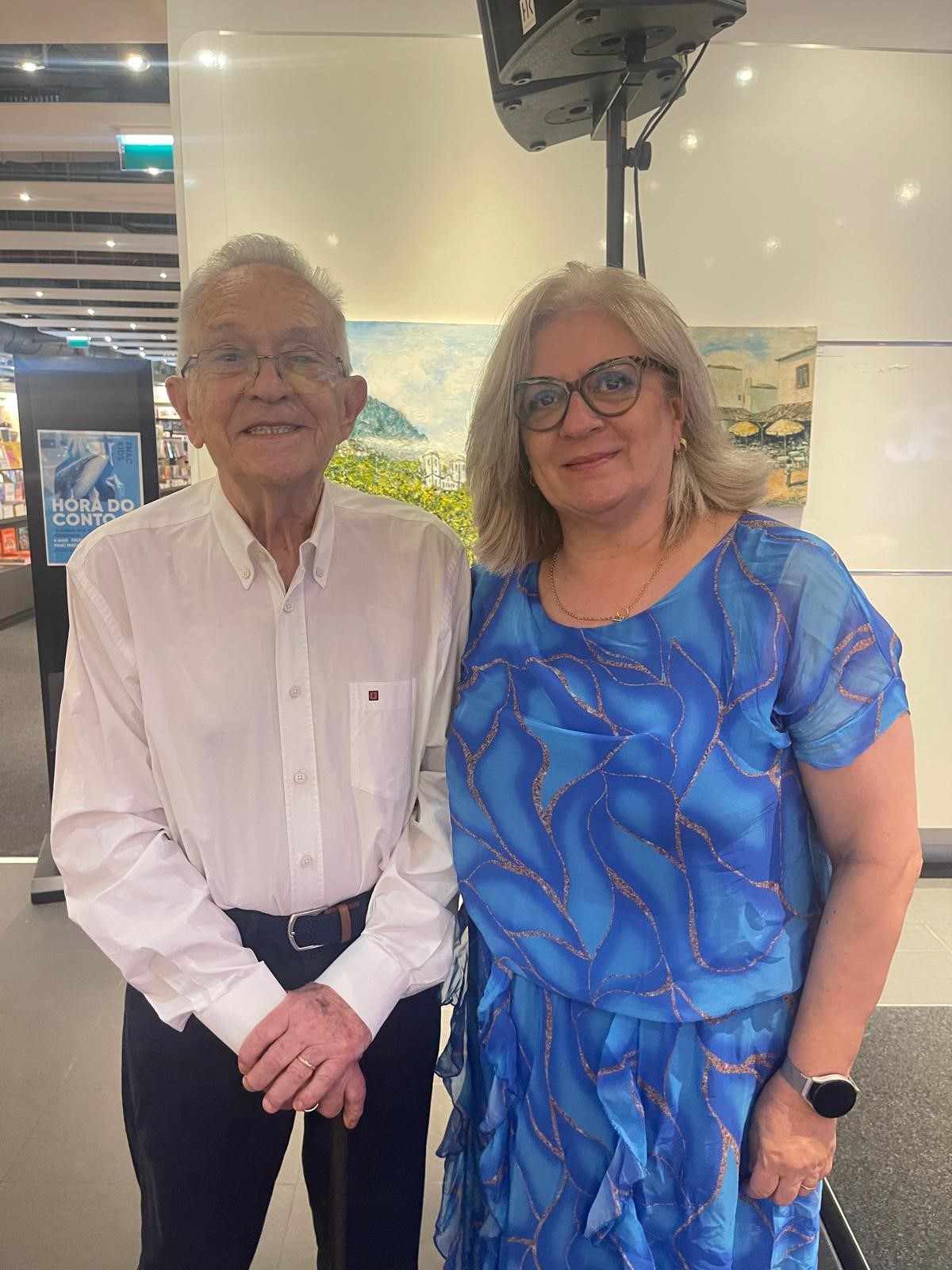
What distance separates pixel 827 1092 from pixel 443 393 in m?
2.68

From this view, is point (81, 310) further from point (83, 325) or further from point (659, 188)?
point (659, 188)

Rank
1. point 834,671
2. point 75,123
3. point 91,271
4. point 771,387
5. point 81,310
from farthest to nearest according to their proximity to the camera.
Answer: point 81,310
point 91,271
point 75,123
point 771,387
point 834,671

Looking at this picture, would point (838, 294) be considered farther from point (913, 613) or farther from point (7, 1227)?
point (7, 1227)

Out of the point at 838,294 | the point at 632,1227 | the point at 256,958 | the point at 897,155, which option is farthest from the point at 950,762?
the point at 256,958

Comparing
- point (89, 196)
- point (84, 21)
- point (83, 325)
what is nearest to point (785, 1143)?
point (84, 21)

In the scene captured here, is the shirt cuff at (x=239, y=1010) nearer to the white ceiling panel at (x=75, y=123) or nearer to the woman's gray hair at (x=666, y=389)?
the woman's gray hair at (x=666, y=389)

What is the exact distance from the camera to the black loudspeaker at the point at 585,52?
5.39ft

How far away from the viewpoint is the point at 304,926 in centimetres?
129

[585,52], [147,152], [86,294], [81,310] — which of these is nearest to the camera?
[585,52]

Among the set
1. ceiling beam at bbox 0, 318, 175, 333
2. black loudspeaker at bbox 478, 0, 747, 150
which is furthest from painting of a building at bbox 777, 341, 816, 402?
ceiling beam at bbox 0, 318, 175, 333

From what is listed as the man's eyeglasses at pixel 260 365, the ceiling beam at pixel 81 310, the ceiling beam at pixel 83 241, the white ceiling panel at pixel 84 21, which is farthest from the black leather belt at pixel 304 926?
the ceiling beam at pixel 81 310

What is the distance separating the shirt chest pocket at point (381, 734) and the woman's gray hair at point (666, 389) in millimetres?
272

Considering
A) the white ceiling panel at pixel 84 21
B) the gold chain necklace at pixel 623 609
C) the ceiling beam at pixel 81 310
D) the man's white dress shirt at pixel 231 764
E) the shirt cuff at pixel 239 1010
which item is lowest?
the shirt cuff at pixel 239 1010

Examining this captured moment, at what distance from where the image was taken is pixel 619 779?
1.10 m
